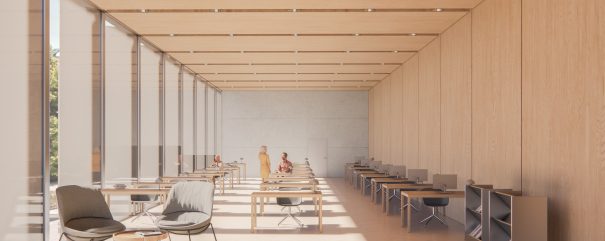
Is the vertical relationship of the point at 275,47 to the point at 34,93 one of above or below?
above

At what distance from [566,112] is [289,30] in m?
5.71

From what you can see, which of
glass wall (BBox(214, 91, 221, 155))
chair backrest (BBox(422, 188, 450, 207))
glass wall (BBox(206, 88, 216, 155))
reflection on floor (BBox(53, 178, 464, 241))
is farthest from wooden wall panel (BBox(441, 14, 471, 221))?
glass wall (BBox(214, 91, 221, 155))

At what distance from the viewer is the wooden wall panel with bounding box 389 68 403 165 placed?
16.0m

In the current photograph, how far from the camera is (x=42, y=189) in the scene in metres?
6.98

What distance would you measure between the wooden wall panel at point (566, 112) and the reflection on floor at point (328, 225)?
221 centimetres

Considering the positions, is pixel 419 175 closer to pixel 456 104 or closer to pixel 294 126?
pixel 456 104

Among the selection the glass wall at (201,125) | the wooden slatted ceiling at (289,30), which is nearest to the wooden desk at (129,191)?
the wooden slatted ceiling at (289,30)

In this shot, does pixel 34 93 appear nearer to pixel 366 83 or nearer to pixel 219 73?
pixel 219 73

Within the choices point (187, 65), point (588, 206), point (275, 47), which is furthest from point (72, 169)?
point (588, 206)

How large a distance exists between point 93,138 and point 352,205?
5.61 metres

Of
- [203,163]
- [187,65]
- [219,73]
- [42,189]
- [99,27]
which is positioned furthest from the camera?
[203,163]

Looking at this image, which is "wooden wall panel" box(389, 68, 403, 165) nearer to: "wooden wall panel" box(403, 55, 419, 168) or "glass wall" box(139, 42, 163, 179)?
"wooden wall panel" box(403, 55, 419, 168)

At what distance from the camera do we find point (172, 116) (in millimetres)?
16031

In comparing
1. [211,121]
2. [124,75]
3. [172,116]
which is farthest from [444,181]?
[211,121]
